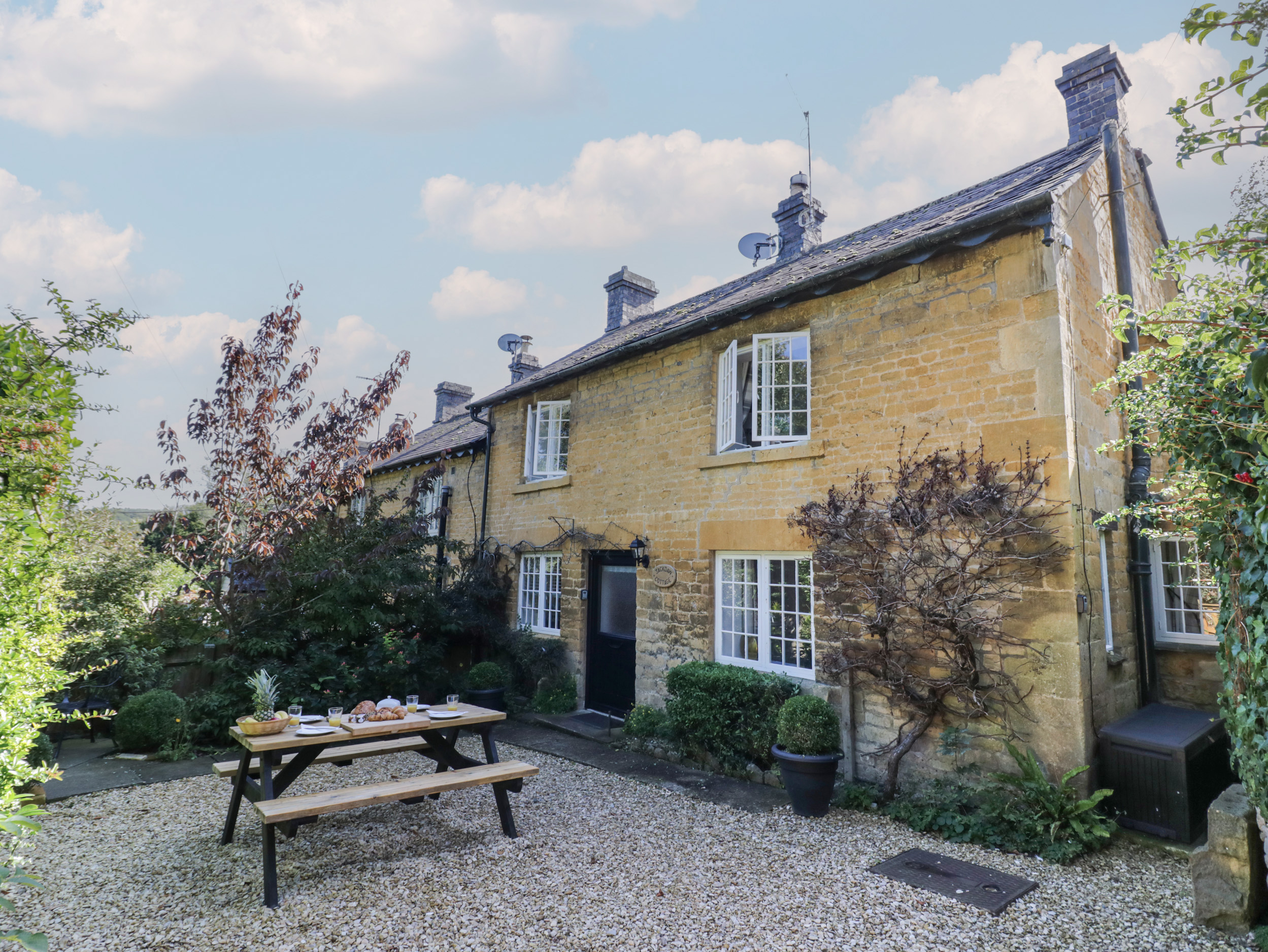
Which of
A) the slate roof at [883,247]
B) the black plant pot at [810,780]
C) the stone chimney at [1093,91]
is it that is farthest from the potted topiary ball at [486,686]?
the stone chimney at [1093,91]

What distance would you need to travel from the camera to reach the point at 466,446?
523 inches

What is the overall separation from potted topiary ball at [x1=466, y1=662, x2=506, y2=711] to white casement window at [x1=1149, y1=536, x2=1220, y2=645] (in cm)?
812

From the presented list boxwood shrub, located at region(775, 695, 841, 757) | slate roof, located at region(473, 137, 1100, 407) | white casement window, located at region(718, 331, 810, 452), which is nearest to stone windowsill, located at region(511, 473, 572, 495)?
slate roof, located at region(473, 137, 1100, 407)

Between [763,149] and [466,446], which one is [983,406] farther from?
[466,446]

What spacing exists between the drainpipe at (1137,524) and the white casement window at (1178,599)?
133 millimetres

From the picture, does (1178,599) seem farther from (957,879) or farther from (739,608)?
(739,608)

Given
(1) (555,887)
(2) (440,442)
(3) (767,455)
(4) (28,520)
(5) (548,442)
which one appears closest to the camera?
(4) (28,520)

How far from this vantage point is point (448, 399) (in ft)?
70.5

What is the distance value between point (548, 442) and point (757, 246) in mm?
5026

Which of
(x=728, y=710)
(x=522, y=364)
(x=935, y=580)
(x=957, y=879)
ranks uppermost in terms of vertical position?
(x=522, y=364)

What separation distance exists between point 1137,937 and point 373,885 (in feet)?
15.5

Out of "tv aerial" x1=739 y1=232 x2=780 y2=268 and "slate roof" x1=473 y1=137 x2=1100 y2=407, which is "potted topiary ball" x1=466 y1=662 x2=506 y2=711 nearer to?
"slate roof" x1=473 y1=137 x2=1100 y2=407

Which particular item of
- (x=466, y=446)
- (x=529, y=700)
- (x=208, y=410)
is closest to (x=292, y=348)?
(x=208, y=410)

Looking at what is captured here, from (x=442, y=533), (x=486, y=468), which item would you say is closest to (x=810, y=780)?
(x=486, y=468)
